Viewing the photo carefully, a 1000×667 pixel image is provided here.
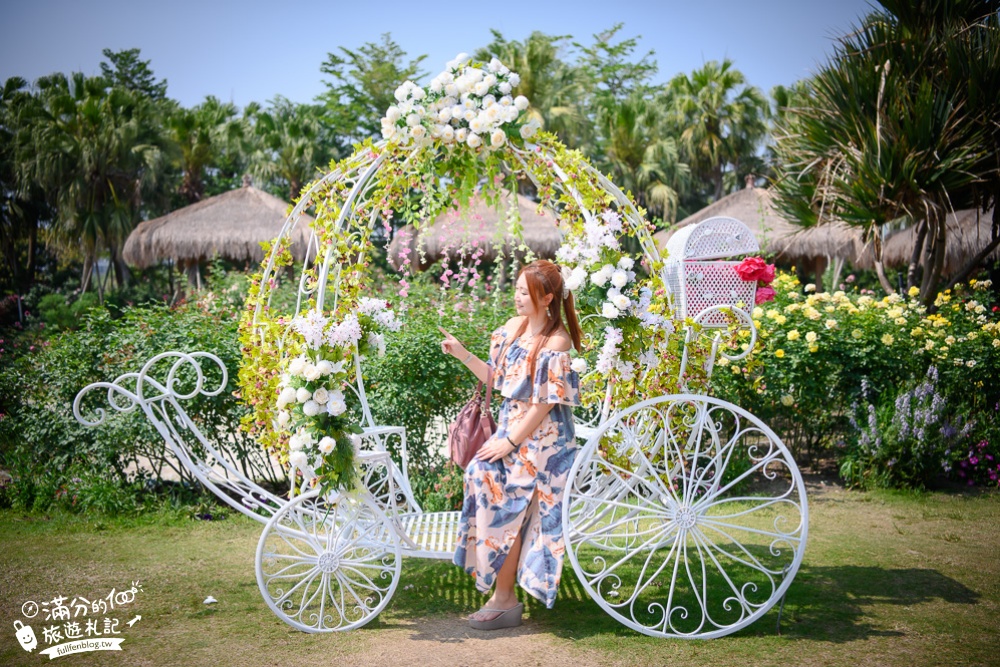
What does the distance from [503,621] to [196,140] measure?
22318mm

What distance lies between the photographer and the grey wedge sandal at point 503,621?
3631mm

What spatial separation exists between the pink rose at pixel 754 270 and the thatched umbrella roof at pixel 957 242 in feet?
18.6

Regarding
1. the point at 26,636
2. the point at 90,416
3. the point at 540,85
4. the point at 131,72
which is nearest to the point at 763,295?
the point at 26,636

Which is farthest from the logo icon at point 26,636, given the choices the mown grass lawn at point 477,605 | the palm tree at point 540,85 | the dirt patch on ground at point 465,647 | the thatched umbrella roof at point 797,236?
the palm tree at point 540,85

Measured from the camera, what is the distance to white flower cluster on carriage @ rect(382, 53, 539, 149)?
150 inches

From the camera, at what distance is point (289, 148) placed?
21.7 m

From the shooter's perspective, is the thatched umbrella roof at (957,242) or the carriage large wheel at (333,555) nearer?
the carriage large wheel at (333,555)

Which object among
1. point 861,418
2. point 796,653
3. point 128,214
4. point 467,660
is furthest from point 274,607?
point 128,214

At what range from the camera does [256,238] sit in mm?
16016

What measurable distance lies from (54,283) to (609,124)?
16725 mm

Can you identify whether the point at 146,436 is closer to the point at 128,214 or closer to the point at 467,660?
the point at 467,660

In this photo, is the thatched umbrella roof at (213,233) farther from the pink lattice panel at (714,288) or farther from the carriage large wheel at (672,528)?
the carriage large wheel at (672,528)

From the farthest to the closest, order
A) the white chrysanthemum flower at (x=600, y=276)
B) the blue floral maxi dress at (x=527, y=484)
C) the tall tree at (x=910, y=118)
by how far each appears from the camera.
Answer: the tall tree at (x=910, y=118)
the white chrysanthemum flower at (x=600, y=276)
the blue floral maxi dress at (x=527, y=484)

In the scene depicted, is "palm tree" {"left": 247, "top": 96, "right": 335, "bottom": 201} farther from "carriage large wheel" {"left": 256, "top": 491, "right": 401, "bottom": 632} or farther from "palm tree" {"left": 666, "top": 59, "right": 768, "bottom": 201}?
"carriage large wheel" {"left": 256, "top": 491, "right": 401, "bottom": 632}
